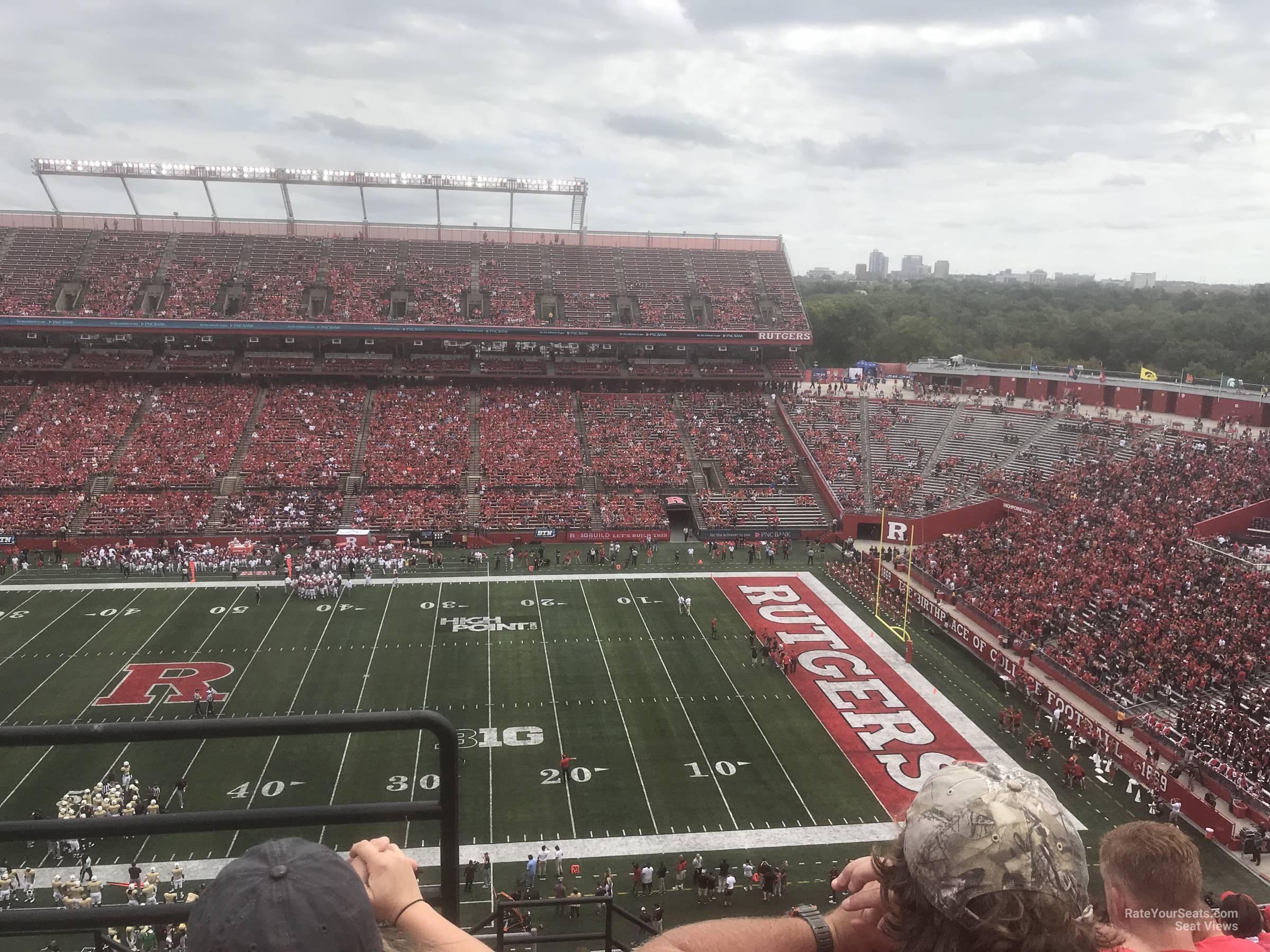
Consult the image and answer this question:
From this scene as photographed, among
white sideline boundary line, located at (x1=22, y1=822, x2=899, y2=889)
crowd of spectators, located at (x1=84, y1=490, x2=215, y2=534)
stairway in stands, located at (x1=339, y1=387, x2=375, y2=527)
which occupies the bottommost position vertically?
white sideline boundary line, located at (x1=22, y1=822, x2=899, y2=889)

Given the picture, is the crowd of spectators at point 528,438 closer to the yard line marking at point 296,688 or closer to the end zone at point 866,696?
the yard line marking at point 296,688

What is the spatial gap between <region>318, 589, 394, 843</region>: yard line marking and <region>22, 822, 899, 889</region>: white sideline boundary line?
246cm

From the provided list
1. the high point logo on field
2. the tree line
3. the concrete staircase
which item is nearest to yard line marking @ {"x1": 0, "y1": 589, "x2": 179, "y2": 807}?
the high point logo on field

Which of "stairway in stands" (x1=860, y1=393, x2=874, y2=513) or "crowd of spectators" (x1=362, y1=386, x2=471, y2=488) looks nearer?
"stairway in stands" (x1=860, y1=393, x2=874, y2=513)

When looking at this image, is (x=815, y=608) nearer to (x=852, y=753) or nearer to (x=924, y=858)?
(x=852, y=753)

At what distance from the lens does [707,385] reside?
58094 millimetres

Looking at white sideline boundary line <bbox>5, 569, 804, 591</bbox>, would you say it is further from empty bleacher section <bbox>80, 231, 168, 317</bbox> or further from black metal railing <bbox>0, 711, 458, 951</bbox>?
black metal railing <bbox>0, 711, 458, 951</bbox>

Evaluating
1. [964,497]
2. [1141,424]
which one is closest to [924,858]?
[964,497]

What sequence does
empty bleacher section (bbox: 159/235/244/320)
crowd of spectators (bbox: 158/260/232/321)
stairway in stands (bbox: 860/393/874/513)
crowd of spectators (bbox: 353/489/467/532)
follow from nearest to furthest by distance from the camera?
crowd of spectators (bbox: 353/489/467/532), stairway in stands (bbox: 860/393/874/513), crowd of spectators (bbox: 158/260/232/321), empty bleacher section (bbox: 159/235/244/320)

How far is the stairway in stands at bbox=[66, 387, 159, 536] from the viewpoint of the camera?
4016cm

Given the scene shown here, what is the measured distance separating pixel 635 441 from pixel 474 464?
30.9 feet

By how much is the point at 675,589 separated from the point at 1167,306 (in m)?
90.2

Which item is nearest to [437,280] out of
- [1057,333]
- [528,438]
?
[528,438]

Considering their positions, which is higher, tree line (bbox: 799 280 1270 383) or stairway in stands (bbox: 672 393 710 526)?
tree line (bbox: 799 280 1270 383)
